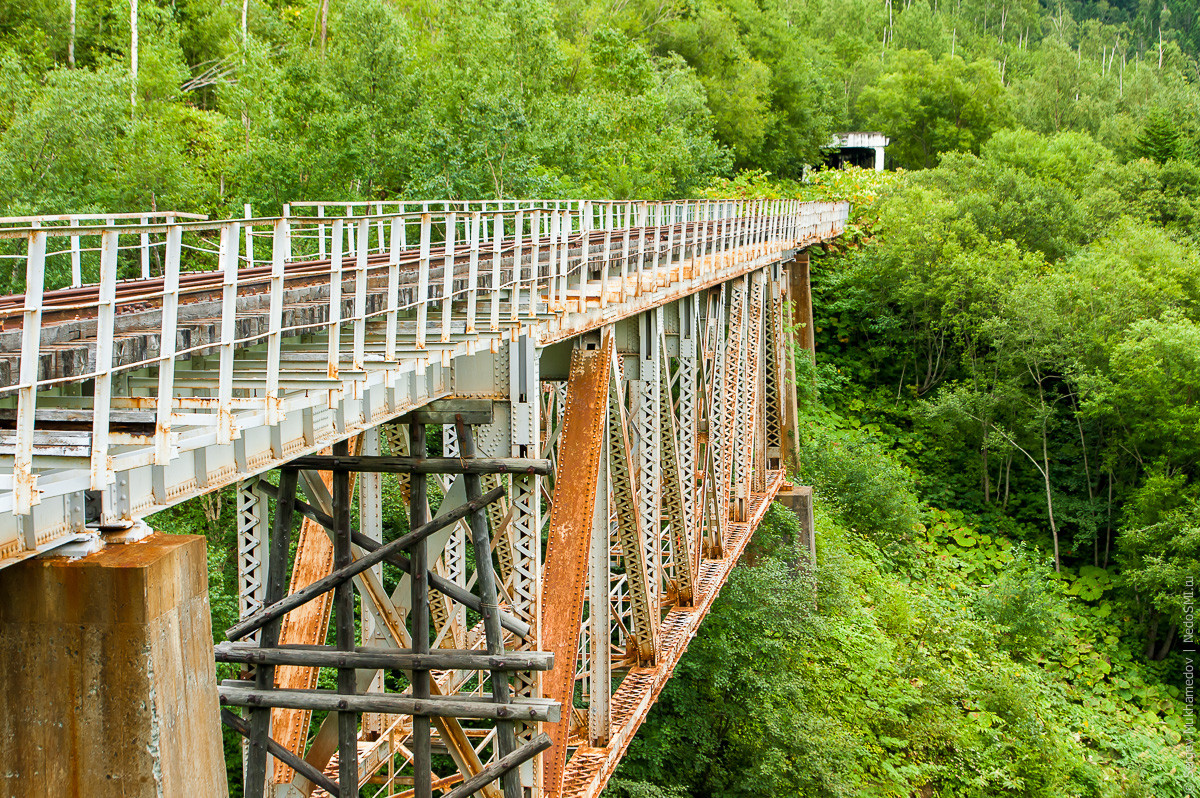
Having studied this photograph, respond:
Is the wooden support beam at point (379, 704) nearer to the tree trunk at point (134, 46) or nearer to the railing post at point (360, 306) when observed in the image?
the railing post at point (360, 306)

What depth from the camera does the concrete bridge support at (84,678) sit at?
11.7 ft

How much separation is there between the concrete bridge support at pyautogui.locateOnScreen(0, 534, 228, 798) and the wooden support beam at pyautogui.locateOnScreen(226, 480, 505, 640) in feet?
8.96

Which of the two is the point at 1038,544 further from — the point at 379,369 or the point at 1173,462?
the point at 379,369

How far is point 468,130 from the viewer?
27234 millimetres

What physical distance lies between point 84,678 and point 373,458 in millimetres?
3539

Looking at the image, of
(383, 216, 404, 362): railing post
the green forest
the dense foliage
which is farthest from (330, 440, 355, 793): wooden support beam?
the dense foliage

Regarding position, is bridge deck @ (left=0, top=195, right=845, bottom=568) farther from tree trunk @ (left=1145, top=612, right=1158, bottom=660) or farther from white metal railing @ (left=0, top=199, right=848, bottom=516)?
tree trunk @ (left=1145, top=612, right=1158, bottom=660)

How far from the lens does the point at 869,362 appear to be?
36.9 metres

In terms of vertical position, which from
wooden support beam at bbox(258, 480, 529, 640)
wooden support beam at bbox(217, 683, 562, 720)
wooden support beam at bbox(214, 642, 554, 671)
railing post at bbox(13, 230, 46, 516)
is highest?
railing post at bbox(13, 230, 46, 516)

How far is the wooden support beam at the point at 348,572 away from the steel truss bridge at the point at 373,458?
0.06 ft

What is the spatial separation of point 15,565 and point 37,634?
24cm

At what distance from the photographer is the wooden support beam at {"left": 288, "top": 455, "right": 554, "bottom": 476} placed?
22.7 ft

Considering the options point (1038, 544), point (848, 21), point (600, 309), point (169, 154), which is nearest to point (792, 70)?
point (848, 21)

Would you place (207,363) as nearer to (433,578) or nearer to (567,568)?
(433,578)
